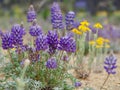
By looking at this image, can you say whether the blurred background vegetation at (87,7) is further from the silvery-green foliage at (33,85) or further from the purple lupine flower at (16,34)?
the silvery-green foliage at (33,85)

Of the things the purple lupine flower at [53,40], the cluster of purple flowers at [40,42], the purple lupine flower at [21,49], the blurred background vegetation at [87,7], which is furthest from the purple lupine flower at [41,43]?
the blurred background vegetation at [87,7]

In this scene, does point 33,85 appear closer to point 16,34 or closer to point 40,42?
point 40,42

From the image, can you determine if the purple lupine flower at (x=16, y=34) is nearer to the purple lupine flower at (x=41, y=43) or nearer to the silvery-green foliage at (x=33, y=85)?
the purple lupine flower at (x=41, y=43)

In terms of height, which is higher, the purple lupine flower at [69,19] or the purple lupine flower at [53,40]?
the purple lupine flower at [69,19]

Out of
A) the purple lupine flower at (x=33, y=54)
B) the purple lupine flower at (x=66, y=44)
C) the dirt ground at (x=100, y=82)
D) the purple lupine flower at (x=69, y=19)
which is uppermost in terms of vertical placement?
the purple lupine flower at (x=69, y=19)

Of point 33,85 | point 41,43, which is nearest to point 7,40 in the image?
point 41,43

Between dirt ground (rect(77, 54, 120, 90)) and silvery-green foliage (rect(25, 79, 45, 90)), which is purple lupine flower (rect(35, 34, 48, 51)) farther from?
dirt ground (rect(77, 54, 120, 90))

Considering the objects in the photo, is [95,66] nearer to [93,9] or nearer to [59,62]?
[59,62]

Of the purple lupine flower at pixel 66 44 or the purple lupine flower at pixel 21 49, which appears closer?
the purple lupine flower at pixel 66 44

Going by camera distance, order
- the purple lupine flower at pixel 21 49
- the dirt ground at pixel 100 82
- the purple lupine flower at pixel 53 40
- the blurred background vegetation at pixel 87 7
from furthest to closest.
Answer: the blurred background vegetation at pixel 87 7 → the dirt ground at pixel 100 82 → the purple lupine flower at pixel 21 49 → the purple lupine flower at pixel 53 40

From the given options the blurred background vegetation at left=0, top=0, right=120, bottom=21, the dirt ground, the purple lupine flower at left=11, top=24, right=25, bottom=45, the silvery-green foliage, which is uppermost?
the blurred background vegetation at left=0, top=0, right=120, bottom=21

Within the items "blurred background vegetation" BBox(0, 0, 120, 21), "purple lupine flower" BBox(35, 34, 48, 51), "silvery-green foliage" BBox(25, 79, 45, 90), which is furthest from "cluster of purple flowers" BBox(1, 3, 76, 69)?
"blurred background vegetation" BBox(0, 0, 120, 21)

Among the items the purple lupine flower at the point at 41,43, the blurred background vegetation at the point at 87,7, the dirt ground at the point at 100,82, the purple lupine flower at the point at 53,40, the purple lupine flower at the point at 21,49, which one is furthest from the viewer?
the blurred background vegetation at the point at 87,7

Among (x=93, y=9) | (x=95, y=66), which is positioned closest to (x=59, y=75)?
(x=95, y=66)
